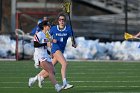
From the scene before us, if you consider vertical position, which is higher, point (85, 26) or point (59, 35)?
point (59, 35)

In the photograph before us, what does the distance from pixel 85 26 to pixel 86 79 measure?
19.2m

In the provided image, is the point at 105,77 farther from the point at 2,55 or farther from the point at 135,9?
the point at 135,9

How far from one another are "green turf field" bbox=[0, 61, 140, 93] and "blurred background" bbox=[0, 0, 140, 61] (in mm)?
3691

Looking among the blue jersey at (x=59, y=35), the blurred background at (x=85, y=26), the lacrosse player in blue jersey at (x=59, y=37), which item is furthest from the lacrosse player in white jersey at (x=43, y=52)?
the blurred background at (x=85, y=26)

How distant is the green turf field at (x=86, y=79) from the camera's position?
1438cm

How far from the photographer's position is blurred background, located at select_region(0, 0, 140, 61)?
26.4 meters

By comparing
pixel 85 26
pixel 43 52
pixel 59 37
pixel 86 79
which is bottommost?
pixel 85 26

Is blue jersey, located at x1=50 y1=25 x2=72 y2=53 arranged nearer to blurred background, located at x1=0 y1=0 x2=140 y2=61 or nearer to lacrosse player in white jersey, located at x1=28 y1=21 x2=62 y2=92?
lacrosse player in white jersey, located at x1=28 y1=21 x2=62 y2=92

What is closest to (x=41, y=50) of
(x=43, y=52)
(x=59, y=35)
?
(x=43, y=52)

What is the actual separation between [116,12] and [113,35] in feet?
26.5

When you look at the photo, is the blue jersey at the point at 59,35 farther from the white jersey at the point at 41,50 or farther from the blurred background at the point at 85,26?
the blurred background at the point at 85,26

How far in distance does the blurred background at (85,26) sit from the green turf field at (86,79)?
12.1 feet

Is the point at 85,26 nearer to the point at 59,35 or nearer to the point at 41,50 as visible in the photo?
the point at 59,35

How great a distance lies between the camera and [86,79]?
16891 mm
